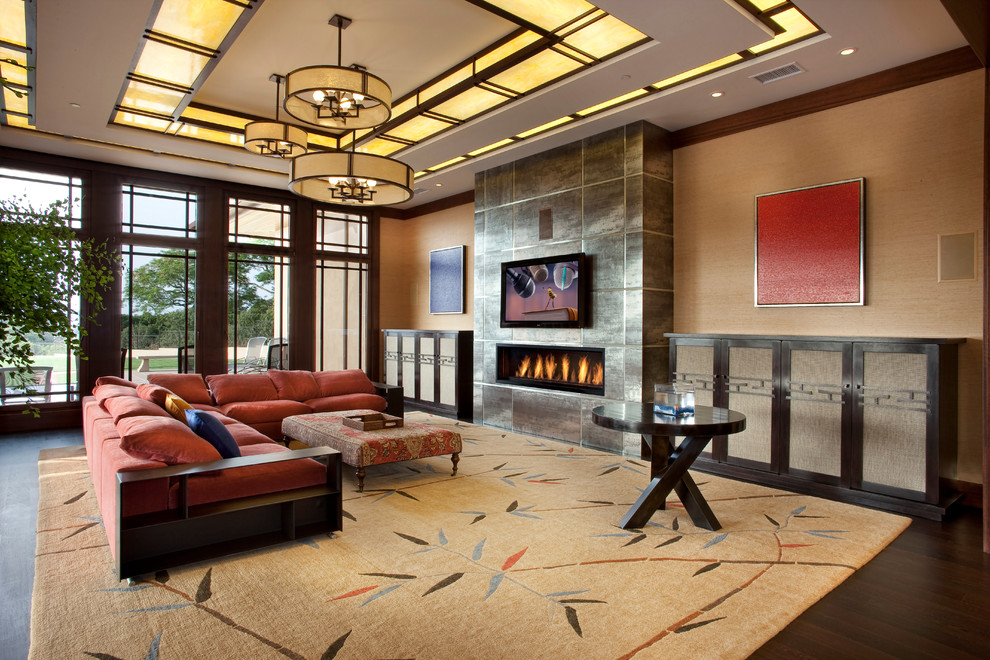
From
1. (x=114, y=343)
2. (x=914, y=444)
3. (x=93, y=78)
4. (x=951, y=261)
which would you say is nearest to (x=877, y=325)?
(x=951, y=261)

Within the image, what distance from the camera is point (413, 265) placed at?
9523 millimetres

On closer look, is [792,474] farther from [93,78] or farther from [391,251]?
[391,251]

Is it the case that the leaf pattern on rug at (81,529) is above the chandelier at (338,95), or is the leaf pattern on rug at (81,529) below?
below

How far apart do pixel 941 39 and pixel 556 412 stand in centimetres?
425

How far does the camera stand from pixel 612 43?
4309mm

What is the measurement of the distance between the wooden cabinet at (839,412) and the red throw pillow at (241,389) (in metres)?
4.11

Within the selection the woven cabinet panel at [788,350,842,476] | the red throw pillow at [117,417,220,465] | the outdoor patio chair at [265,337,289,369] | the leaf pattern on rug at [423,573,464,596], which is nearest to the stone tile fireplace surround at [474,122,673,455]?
the woven cabinet panel at [788,350,842,476]

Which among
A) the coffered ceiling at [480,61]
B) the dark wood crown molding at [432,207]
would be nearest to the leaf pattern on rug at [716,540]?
the coffered ceiling at [480,61]

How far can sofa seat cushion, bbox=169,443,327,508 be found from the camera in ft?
9.77

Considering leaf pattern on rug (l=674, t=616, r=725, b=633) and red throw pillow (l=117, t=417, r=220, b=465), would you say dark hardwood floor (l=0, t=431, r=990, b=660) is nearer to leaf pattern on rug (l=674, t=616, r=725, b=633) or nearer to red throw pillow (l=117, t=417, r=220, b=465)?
leaf pattern on rug (l=674, t=616, r=725, b=633)

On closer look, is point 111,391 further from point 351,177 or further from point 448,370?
point 448,370

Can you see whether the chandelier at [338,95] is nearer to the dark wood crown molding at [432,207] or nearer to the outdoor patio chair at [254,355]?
the dark wood crown molding at [432,207]

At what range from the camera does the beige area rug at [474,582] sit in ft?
7.46

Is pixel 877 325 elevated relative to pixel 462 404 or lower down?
elevated
